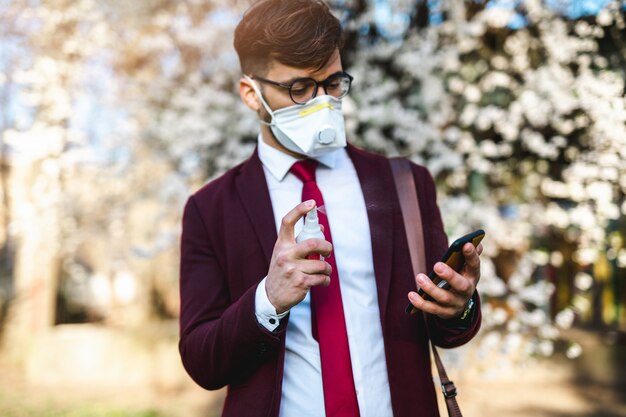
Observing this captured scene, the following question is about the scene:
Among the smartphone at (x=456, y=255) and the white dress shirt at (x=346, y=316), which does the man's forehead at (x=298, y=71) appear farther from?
the smartphone at (x=456, y=255)

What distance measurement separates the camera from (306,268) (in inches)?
49.9

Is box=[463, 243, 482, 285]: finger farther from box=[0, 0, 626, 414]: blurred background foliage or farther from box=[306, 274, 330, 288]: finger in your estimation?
box=[0, 0, 626, 414]: blurred background foliage

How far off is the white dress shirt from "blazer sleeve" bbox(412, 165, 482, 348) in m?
0.18

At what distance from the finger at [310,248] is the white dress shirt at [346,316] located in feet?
0.58

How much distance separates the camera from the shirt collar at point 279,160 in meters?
1.75

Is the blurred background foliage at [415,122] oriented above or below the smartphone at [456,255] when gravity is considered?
above

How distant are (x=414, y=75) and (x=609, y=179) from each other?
1.89 meters

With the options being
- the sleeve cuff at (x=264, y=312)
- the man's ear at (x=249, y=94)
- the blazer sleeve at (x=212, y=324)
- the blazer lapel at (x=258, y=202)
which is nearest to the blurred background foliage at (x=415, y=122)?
the man's ear at (x=249, y=94)

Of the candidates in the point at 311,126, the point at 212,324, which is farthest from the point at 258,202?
the point at 212,324

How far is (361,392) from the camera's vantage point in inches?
58.1

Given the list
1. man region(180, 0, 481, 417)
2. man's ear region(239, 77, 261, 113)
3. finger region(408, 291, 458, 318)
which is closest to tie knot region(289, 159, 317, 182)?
man region(180, 0, 481, 417)

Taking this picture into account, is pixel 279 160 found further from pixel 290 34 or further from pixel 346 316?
pixel 346 316

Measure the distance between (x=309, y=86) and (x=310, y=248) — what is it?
2.26ft

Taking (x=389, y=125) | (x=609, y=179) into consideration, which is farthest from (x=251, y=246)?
(x=609, y=179)
